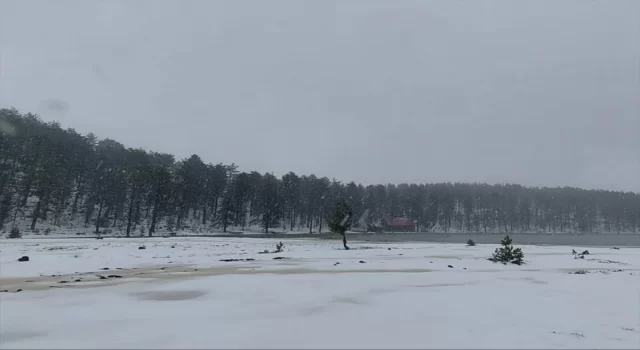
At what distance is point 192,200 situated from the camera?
297 feet

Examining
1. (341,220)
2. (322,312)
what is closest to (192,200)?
(341,220)

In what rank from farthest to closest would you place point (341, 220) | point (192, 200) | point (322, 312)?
point (192, 200) < point (341, 220) < point (322, 312)

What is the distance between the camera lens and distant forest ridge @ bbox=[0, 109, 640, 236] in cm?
6725

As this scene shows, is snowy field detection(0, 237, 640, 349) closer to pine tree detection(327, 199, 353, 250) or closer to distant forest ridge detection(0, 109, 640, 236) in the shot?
pine tree detection(327, 199, 353, 250)

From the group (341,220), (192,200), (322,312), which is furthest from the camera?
(192,200)

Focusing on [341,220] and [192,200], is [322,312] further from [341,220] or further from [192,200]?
[192,200]

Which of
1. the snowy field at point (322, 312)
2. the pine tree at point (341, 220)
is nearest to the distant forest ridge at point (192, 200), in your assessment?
the pine tree at point (341, 220)

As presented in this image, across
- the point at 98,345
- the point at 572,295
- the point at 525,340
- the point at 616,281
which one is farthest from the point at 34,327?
the point at 616,281

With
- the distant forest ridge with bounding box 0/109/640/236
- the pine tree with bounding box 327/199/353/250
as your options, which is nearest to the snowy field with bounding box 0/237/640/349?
the pine tree with bounding box 327/199/353/250

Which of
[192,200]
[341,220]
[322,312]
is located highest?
[192,200]

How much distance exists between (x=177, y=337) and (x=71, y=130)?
90860 millimetres

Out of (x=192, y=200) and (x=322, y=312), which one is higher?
(x=192, y=200)

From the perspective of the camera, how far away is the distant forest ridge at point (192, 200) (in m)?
67.2

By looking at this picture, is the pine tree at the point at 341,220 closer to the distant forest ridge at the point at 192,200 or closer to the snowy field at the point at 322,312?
the snowy field at the point at 322,312
